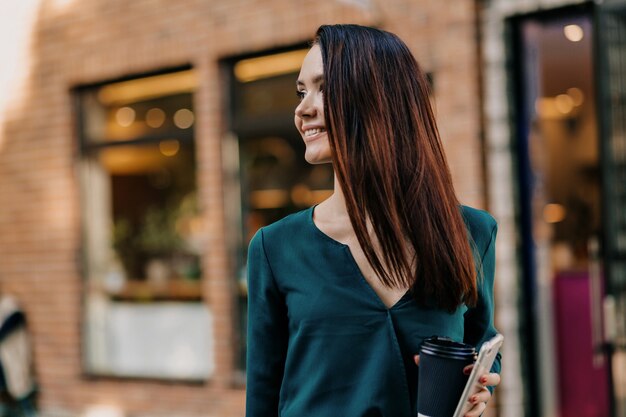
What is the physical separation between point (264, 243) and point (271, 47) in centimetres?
460

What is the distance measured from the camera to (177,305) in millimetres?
7293

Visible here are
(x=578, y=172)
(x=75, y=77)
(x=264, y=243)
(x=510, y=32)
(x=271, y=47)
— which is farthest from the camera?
(x=75, y=77)

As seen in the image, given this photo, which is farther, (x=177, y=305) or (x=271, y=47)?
(x=177, y=305)

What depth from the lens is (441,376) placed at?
174cm

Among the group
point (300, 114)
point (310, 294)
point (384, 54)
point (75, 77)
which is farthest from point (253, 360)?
point (75, 77)

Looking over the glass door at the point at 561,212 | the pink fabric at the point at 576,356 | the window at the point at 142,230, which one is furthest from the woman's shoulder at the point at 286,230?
the window at the point at 142,230

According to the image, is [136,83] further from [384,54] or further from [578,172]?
[384,54]

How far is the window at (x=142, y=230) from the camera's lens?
23.6 feet

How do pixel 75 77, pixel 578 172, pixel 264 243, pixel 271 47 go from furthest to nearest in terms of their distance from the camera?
pixel 75 77
pixel 578 172
pixel 271 47
pixel 264 243

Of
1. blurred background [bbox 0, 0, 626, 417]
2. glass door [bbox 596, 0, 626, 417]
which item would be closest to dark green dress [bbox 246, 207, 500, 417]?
glass door [bbox 596, 0, 626, 417]

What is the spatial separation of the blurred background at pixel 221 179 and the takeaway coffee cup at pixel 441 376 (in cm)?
347

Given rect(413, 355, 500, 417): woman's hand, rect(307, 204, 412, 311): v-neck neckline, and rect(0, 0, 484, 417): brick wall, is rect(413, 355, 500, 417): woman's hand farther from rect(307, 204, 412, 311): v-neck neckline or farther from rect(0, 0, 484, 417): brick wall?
rect(0, 0, 484, 417): brick wall

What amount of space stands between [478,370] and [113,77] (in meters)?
6.22

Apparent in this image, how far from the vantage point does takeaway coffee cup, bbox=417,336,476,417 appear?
5.71ft
